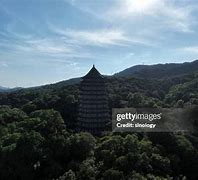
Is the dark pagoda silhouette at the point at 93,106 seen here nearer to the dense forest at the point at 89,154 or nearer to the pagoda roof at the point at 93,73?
the pagoda roof at the point at 93,73

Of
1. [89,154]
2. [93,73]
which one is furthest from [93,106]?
[89,154]

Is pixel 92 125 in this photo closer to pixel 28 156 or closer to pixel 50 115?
pixel 50 115

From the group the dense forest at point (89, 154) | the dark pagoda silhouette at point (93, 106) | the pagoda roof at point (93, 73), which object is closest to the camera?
the dense forest at point (89, 154)

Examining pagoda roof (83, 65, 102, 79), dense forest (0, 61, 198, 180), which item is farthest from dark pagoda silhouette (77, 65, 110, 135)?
dense forest (0, 61, 198, 180)

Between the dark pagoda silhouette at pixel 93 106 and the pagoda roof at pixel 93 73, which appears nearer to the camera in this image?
the dark pagoda silhouette at pixel 93 106

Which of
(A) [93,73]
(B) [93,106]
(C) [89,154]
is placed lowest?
(C) [89,154]

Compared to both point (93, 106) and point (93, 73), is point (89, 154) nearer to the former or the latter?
point (93, 106)

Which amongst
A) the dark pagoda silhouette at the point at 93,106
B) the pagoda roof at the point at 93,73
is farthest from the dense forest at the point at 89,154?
the pagoda roof at the point at 93,73

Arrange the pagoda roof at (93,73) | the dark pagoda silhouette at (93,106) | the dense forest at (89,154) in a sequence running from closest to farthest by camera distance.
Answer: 1. the dense forest at (89,154)
2. the dark pagoda silhouette at (93,106)
3. the pagoda roof at (93,73)

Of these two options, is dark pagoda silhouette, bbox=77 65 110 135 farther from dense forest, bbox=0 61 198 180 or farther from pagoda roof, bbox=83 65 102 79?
dense forest, bbox=0 61 198 180
